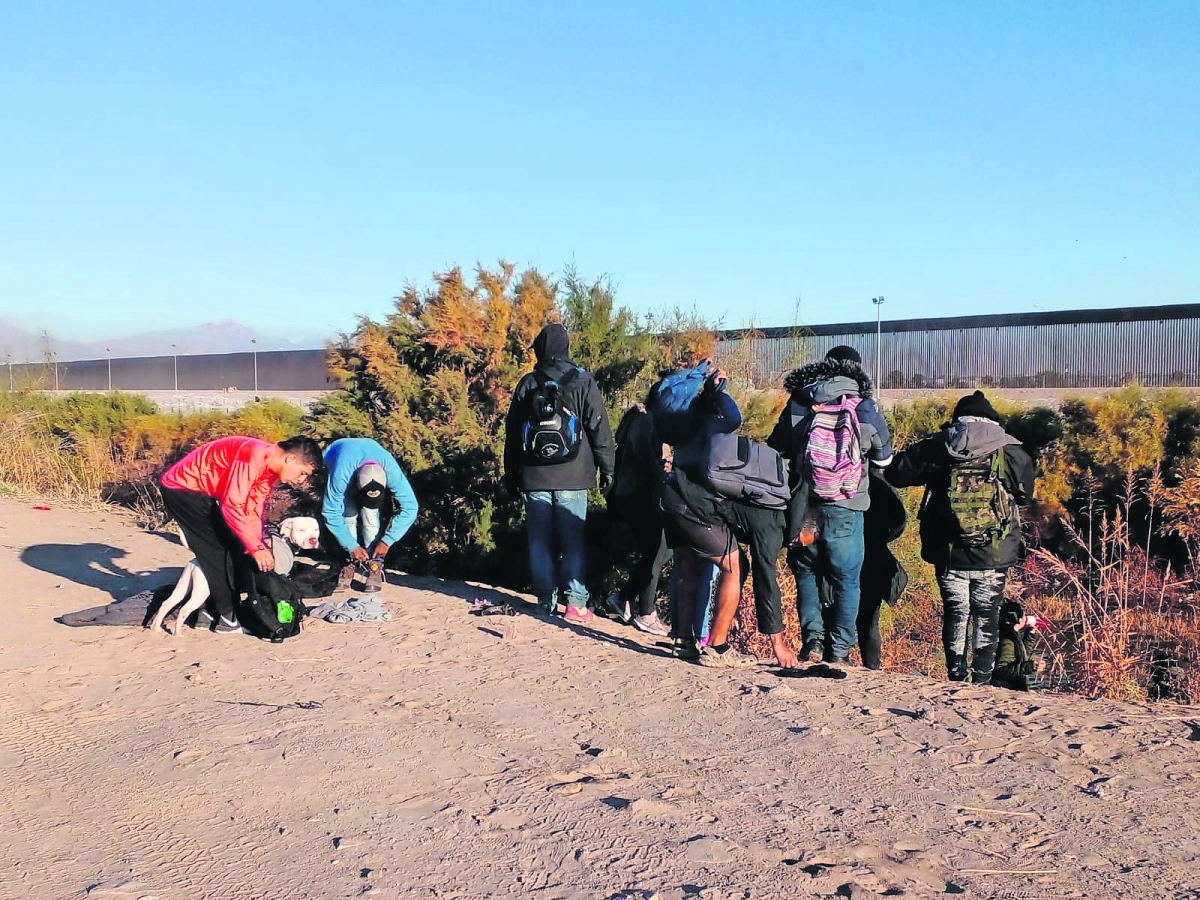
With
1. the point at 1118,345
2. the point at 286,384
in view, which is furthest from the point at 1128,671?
the point at 286,384

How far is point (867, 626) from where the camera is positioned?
7125 mm

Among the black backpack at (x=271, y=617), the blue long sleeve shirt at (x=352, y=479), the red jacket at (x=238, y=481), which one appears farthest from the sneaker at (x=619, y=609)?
the red jacket at (x=238, y=481)

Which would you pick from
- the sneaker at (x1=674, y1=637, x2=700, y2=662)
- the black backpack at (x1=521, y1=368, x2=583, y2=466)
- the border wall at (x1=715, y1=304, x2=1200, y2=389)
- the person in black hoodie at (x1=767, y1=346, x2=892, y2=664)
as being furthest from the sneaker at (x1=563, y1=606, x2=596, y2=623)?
the border wall at (x1=715, y1=304, x2=1200, y2=389)

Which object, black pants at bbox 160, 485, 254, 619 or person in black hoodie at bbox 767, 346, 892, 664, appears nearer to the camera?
person in black hoodie at bbox 767, 346, 892, 664

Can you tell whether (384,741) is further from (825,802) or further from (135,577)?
(135,577)

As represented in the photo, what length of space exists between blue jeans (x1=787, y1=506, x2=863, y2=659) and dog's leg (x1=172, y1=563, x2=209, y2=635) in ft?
12.3

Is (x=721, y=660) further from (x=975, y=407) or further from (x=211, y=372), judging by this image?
(x=211, y=372)

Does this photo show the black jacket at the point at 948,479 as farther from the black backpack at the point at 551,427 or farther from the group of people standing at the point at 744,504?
the black backpack at the point at 551,427

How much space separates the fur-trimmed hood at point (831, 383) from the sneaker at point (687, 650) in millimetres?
1595

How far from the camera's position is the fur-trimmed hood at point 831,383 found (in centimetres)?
651

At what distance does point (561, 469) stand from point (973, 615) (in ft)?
9.43

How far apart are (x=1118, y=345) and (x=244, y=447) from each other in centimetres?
1786

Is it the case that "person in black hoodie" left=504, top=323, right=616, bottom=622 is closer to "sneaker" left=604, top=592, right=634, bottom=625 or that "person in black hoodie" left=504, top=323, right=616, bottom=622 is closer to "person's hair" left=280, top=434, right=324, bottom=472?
"sneaker" left=604, top=592, right=634, bottom=625

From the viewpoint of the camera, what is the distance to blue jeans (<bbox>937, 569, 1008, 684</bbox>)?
21.1 ft
